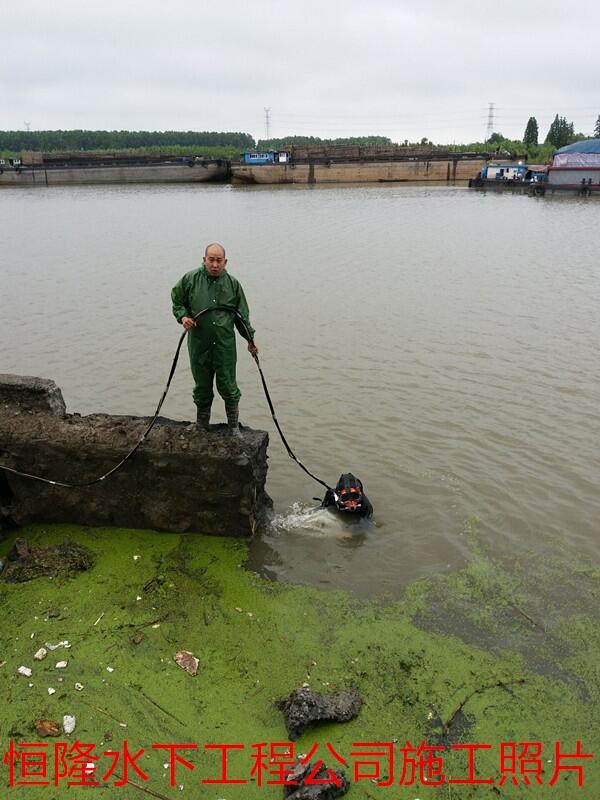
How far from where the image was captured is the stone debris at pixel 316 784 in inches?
139

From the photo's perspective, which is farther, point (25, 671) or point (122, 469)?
point (122, 469)

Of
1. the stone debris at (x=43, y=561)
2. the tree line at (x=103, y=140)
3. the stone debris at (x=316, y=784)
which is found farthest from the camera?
the tree line at (x=103, y=140)

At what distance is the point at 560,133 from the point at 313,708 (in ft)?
405

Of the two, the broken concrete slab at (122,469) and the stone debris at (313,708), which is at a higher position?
the broken concrete slab at (122,469)

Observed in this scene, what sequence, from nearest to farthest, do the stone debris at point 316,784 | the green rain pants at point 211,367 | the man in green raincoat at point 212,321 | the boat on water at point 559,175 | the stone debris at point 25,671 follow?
the stone debris at point 316,784 < the stone debris at point 25,671 < the man in green raincoat at point 212,321 < the green rain pants at point 211,367 < the boat on water at point 559,175

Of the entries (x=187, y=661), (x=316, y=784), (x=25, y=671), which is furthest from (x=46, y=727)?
(x=316, y=784)

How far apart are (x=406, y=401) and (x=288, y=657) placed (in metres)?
5.83

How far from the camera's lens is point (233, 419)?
245 inches

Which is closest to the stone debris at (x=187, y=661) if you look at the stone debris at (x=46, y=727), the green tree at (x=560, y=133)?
the stone debris at (x=46, y=727)

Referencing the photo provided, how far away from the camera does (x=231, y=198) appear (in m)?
52.0

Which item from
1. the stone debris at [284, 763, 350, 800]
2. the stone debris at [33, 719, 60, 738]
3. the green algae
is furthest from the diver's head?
the stone debris at [33, 719, 60, 738]

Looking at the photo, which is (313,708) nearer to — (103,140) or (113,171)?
(113,171)

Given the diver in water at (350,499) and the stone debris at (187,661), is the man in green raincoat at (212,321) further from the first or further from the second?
the stone debris at (187,661)

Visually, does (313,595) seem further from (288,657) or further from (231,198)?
(231,198)
